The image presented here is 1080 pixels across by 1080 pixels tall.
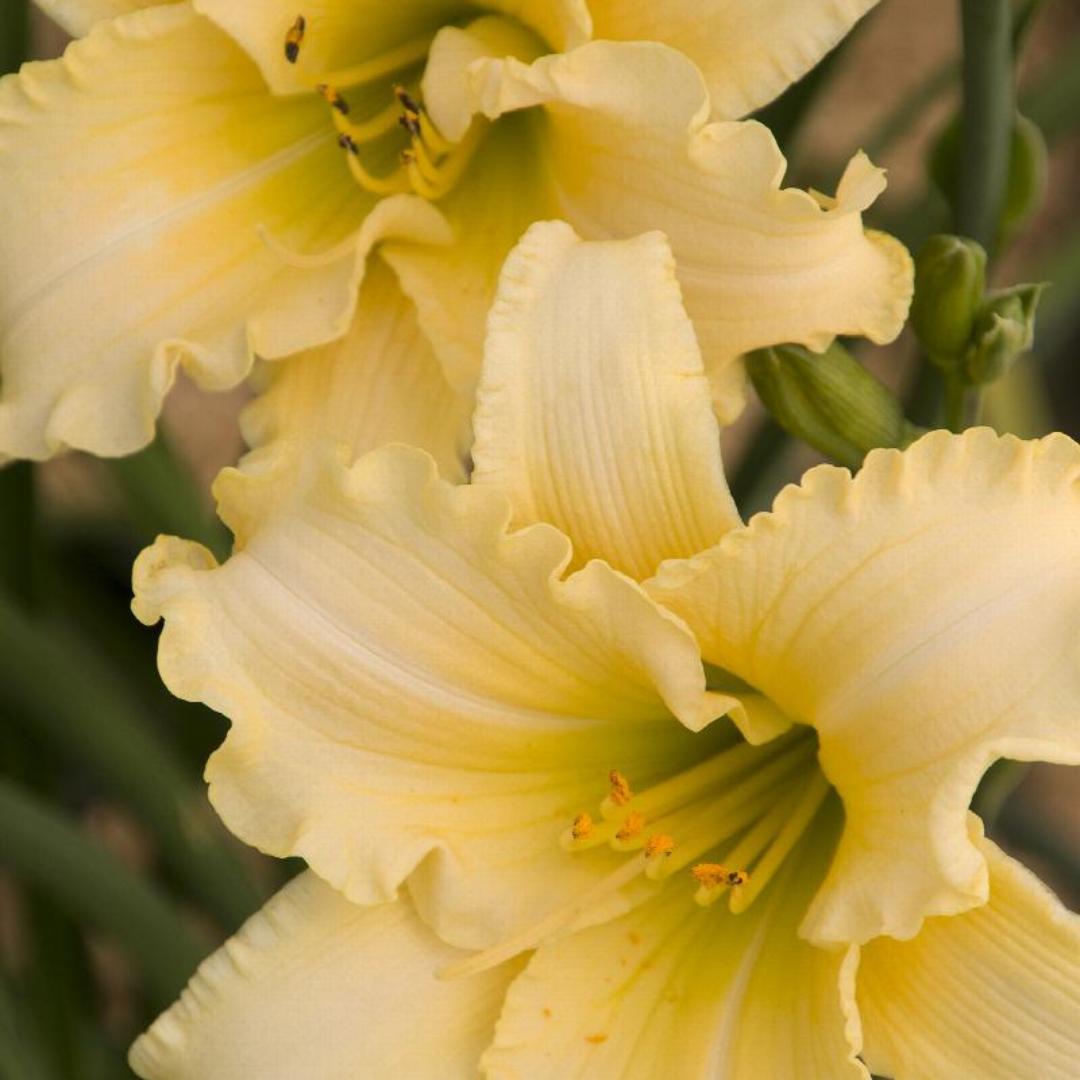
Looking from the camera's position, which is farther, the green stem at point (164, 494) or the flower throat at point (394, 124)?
the green stem at point (164, 494)

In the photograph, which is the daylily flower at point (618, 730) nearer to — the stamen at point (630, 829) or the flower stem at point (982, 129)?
the stamen at point (630, 829)

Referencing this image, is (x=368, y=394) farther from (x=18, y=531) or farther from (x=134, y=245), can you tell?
(x=18, y=531)

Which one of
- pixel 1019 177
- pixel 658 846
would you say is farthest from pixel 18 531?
pixel 1019 177

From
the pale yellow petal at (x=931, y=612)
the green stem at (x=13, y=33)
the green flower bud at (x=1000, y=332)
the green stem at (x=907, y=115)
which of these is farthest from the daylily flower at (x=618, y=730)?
the green stem at (x=907, y=115)

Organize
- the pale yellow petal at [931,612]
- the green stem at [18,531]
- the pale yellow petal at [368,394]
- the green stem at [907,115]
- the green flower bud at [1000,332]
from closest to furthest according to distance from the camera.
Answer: the pale yellow petal at [931,612], the green flower bud at [1000,332], the pale yellow petal at [368,394], the green stem at [18,531], the green stem at [907,115]

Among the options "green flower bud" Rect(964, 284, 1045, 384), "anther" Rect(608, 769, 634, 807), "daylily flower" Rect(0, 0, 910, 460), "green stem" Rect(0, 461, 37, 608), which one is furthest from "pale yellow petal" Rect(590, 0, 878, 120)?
"green stem" Rect(0, 461, 37, 608)

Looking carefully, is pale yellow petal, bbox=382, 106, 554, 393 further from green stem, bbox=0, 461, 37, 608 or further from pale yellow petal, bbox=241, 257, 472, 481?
green stem, bbox=0, 461, 37, 608
